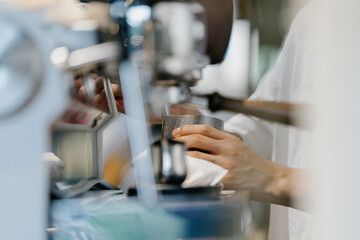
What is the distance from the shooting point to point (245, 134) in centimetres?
41

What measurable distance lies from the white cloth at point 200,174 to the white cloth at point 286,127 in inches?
1.9

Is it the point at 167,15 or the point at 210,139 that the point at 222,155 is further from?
the point at 167,15

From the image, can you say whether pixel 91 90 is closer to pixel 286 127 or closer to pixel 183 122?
pixel 183 122

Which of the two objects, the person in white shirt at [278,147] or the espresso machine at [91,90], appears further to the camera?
the person in white shirt at [278,147]

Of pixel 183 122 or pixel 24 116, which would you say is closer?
pixel 24 116

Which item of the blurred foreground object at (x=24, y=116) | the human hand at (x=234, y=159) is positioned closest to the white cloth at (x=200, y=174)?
the human hand at (x=234, y=159)

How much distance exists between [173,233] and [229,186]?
7 centimetres

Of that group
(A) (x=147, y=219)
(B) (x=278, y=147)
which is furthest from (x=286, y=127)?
(A) (x=147, y=219)

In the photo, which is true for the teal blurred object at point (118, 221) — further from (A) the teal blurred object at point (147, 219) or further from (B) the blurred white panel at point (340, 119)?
(B) the blurred white panel at point (340, 119)

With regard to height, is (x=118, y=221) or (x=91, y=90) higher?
(x=91, y=90)

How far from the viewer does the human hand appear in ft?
1.26

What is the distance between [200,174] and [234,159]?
6cm

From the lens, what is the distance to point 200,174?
0.36 meters

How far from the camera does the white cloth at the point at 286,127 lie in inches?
15.3
